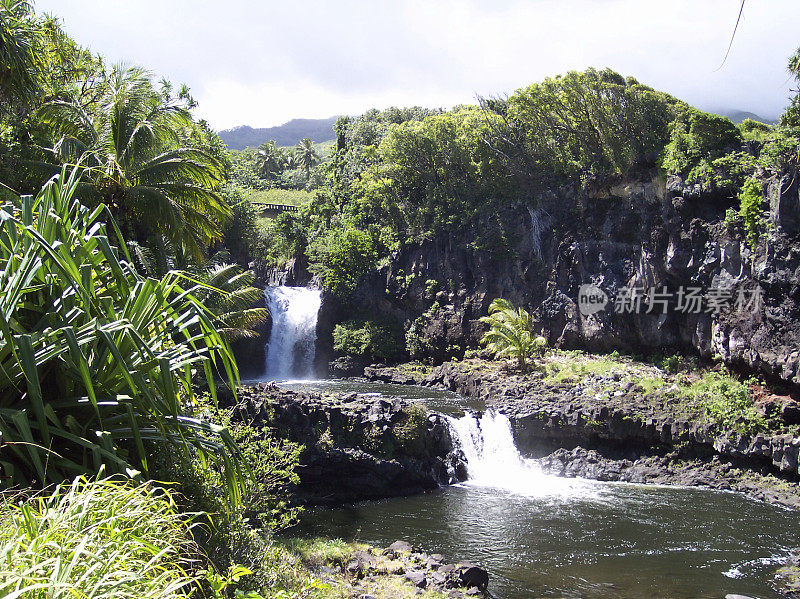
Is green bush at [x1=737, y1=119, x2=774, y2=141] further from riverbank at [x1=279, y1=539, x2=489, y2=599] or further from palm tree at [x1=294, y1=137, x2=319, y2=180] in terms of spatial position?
palm tree at [x1=294, y1=137, x2=319, y2=180]

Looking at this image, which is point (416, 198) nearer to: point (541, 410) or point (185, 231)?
point (541, 410)

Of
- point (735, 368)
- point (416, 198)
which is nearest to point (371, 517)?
point (735, 368)

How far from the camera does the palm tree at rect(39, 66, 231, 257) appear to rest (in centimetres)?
1154

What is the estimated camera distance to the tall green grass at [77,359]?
12.2ft

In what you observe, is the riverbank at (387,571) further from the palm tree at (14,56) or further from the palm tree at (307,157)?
the palm tree at (307,157)

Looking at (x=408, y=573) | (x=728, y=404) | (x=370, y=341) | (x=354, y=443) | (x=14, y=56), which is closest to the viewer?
(x=408, y=573)

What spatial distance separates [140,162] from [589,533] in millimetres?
11754

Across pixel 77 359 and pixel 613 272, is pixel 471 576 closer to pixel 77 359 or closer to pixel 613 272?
pixel 77 359

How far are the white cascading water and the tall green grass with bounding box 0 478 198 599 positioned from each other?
12.2m

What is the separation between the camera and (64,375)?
168 inches

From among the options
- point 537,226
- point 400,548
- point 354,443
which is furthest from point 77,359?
point 537,226

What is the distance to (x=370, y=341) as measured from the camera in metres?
29.5

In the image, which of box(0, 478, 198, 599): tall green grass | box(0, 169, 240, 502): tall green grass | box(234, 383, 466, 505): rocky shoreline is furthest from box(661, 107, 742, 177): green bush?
box(0, 478, 198, 599): tall green grass

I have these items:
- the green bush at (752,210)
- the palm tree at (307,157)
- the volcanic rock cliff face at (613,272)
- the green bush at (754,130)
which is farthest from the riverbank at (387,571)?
the palm tree at (307,157)
